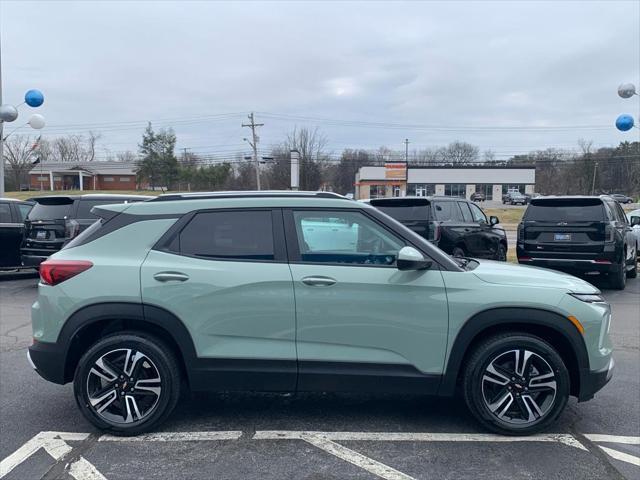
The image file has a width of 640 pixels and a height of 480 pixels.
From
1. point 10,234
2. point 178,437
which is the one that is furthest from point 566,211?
point 10,234

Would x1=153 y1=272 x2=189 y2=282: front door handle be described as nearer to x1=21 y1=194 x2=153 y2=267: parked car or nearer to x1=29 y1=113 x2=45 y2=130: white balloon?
x1=21 y1=194 x2=153 y2=267: parked car

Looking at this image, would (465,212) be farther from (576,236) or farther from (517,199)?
(517,199)

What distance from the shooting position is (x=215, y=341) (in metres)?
3.86

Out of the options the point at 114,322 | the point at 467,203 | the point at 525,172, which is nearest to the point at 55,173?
the point at 525,172

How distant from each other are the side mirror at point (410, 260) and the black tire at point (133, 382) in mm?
1814

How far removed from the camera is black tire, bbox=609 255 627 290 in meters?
10.2

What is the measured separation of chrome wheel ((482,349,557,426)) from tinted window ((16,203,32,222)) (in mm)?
11177

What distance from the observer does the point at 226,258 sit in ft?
12.9

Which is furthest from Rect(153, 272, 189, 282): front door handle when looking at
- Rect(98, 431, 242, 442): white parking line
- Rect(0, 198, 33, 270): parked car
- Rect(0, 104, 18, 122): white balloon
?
Rect(0, 104, 18, 122): white balloon

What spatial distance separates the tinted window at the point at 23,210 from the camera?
11805 millimetres

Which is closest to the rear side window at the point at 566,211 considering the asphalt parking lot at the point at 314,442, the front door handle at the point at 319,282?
the asphalt parking lot at the point at 314,442

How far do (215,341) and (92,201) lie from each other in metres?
8.48

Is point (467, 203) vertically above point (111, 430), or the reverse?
point (467, 203)

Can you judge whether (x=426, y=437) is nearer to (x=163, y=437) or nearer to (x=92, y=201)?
(x=163, y=437)
